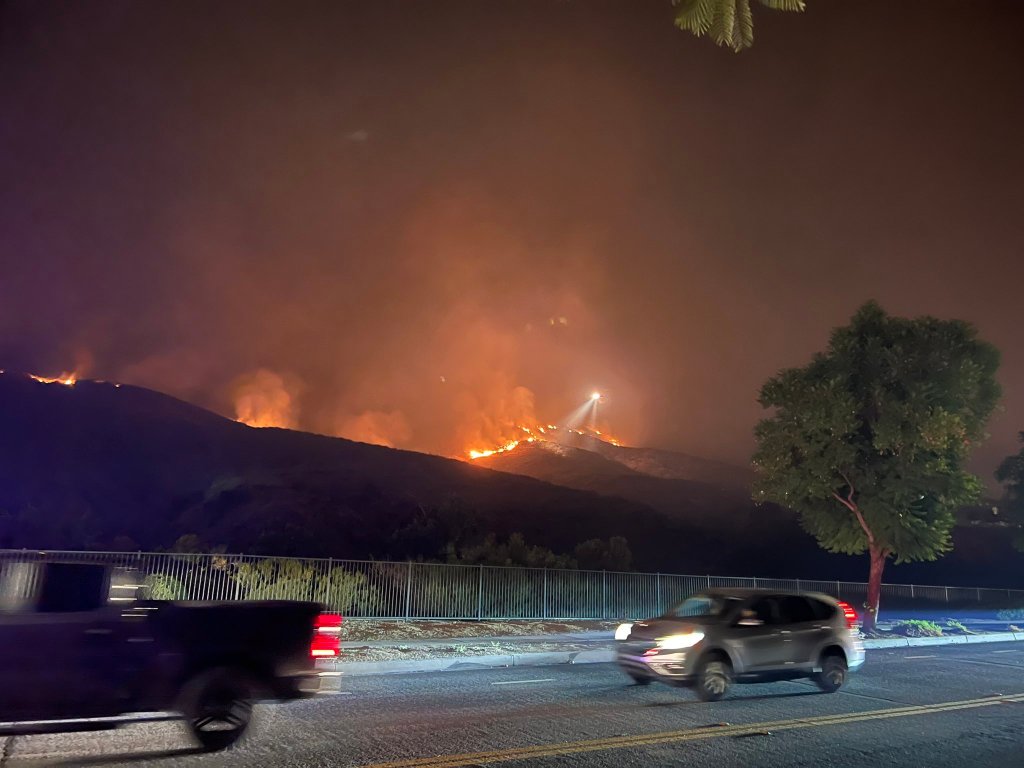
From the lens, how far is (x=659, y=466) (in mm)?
95562

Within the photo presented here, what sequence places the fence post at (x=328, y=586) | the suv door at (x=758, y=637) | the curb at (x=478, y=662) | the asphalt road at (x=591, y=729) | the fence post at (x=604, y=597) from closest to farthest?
the asphalt road at (x=591, y=729), the suv door at (x=758, y=637), the curb at (x=478, y=662), the fence post at (x=328, y=586), the fence post at (x=604, y=597)

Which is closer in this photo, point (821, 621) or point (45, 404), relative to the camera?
point (821, 621)

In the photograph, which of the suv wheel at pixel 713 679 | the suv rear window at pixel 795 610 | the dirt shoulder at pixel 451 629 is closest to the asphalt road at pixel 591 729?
the suv wheel at pixel 713 679

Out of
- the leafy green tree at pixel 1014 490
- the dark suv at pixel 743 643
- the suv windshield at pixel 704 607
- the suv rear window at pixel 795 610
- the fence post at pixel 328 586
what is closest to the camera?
the dark suv at pixel 743 643

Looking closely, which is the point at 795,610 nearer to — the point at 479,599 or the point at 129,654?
the point at 129,654

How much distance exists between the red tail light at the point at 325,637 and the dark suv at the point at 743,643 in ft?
16.3

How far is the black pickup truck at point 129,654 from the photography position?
5.96 metres

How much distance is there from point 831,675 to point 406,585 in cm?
1268

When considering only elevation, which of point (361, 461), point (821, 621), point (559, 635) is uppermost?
point (361, 461)

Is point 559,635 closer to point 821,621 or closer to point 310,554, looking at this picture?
point 821,621

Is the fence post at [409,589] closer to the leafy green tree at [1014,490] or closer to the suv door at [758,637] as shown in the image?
the suv door at [758,637]

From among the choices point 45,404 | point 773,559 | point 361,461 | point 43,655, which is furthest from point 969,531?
point 45,404

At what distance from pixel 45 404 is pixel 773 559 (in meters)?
61.3

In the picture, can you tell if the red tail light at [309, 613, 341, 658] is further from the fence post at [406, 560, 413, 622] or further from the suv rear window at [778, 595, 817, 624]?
the fence post at [406, 560, 413, 622]
